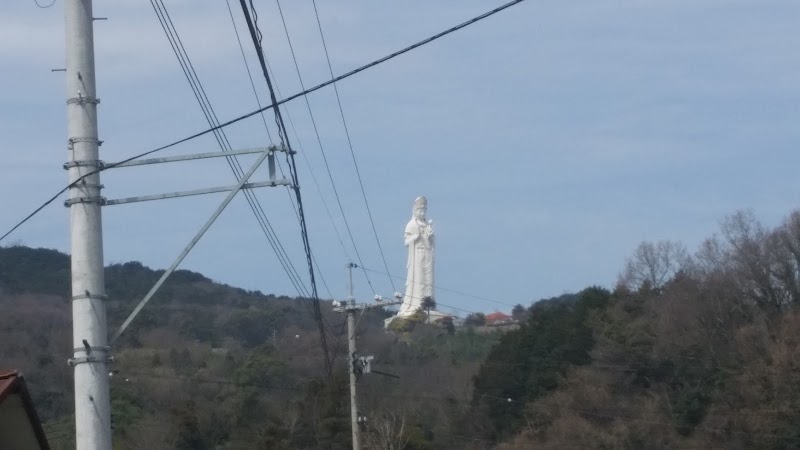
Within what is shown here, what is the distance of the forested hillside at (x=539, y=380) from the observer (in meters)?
46.2

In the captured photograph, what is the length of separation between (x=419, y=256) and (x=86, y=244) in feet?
188

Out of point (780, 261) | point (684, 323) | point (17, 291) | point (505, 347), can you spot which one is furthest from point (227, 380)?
point (17, 291)

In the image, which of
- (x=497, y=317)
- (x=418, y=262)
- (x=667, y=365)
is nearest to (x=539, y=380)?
(x=667, y=365)

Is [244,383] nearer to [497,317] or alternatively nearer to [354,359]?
[354,359]

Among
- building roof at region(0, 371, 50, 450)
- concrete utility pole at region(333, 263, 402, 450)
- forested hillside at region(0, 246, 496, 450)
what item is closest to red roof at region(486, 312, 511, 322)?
forested hillside at region(0, 246, 496, 450)

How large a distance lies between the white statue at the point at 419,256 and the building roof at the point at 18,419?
54933 mm

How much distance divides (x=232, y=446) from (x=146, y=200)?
39.1 m

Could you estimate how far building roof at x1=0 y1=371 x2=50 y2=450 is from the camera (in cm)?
1158

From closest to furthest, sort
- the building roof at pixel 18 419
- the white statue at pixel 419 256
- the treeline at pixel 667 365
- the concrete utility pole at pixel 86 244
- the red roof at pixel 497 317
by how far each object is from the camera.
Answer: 1. the concrete utility pole at pixel 86 244
2. the building roof at pixel 18 419
3. the treeline at pixel 667 365
4. the white statue at pixel 419 256
5. the red roof at pixel 497 317

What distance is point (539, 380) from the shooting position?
5444 centimetres

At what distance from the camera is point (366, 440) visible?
4391cm

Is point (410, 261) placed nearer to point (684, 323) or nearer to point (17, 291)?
point (684, 323)

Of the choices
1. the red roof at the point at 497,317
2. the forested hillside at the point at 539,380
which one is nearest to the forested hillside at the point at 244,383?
the forested hillside at the point at 539,380

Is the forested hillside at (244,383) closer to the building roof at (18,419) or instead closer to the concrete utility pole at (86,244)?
the building roof at (18,419)
